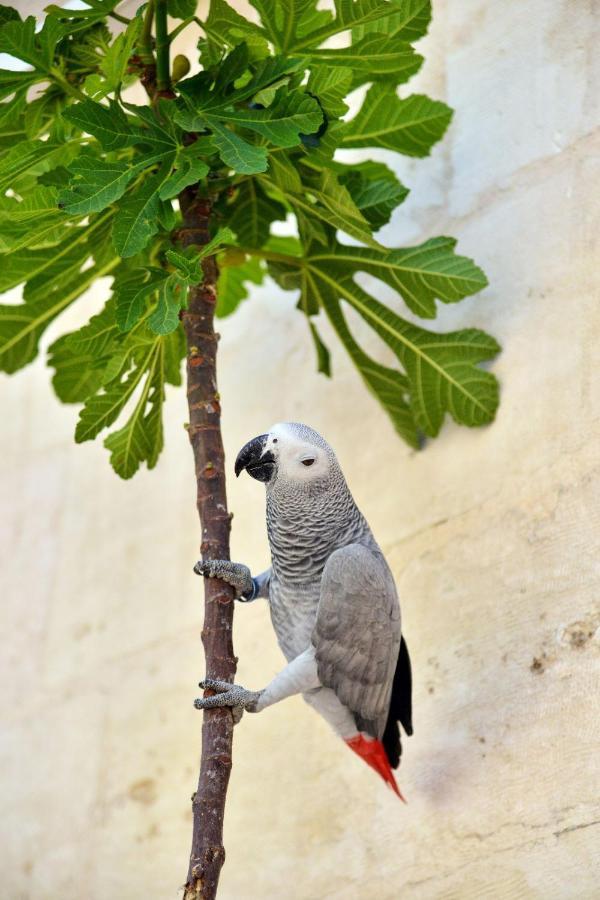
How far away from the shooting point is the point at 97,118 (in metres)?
1.47

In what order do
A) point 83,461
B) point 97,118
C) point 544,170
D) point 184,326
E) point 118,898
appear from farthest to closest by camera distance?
point 83,461 < point 118,898 < point 544,170 < point 184,326 < point 97,118

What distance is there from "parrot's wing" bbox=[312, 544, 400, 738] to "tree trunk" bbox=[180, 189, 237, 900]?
146 millimetres

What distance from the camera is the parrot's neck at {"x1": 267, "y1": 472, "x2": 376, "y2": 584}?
153 cm

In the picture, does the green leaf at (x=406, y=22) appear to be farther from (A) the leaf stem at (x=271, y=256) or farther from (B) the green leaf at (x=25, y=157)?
(B) the green leaf at (x=25, y=157)

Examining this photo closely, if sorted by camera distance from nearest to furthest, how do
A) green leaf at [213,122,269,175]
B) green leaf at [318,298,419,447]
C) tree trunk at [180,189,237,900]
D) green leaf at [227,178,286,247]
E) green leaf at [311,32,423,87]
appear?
1. tree trunk at [180,189,237,900]
2. green leaf at [213,122,269,175]
3. green leaf at [311,32,423,87]
4. green leaf at [227,178,286,247]
5. green leaf at [318,298,419,447]

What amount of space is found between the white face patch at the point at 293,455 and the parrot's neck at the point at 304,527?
0.7 inches

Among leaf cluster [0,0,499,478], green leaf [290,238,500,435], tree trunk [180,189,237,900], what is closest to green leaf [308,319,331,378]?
leaf cluster [0,0,499,478]

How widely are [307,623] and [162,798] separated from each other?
869mm

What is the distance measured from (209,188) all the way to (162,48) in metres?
0.23

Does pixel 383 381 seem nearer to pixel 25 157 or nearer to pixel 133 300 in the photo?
pixel 133 300

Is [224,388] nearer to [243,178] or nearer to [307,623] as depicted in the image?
[243,178]

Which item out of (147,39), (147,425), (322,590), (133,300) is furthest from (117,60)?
(322,590)

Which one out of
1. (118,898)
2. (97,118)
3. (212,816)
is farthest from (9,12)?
(118,898)

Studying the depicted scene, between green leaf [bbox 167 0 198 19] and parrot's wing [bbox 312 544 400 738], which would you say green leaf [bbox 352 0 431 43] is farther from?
parrot's wing [bbox 312 544 400 738]
